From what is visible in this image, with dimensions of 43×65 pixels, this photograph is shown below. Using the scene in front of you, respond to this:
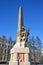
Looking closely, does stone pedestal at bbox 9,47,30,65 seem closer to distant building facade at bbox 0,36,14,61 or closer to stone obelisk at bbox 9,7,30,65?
stone obelisk at bbox 9,7,30,65

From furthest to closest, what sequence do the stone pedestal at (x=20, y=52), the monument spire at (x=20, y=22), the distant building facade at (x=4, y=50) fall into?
1. the distant building facade at (x=4, y=50)
2. the monument spire at (x=20, y=22)
3. the stone pedestal at (x=20, y=52)

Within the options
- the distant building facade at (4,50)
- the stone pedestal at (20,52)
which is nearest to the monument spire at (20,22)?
the stone pedestal at (20,52)

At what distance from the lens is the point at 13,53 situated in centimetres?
1541

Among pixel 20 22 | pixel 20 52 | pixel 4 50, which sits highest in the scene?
pixel 20 22

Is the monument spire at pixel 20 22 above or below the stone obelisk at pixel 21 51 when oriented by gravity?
above

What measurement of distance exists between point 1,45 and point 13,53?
79.9 feet

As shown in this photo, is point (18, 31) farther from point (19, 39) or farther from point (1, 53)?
point (1, 53)

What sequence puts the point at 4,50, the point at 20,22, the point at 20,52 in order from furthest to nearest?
the point at 4,50 → the point at 20,22 → the point at 20,52

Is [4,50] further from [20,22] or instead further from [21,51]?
[21,51]

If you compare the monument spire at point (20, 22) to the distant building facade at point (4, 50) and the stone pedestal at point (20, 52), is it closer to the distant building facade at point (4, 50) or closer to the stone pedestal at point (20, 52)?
the stone pedestal at point (20, 52)

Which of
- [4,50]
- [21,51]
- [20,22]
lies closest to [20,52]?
[21,51]

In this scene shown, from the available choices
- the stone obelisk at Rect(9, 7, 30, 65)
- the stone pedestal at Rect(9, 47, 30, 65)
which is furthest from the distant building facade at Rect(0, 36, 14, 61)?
the stone pedestal at Rect(9, 47, 30, 65)

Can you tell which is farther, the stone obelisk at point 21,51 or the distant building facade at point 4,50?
the distant building facade at point 4,50

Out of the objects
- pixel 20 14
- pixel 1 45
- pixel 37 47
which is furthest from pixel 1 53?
pixel 20 14
